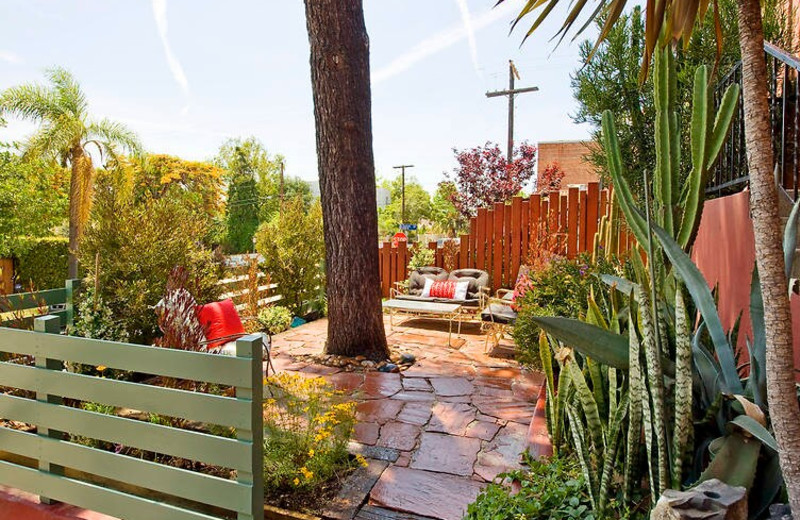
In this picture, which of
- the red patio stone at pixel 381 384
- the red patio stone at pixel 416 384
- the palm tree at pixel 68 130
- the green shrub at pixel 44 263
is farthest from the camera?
the palm tree at pixel 68 130

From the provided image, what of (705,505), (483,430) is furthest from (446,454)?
(705,505)

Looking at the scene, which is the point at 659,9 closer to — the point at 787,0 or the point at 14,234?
the point at 787,0

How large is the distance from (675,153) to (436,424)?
7.37 feet

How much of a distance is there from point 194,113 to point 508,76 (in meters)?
22.8

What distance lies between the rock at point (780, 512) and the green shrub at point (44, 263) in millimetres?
13339

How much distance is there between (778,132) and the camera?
10.4 feet

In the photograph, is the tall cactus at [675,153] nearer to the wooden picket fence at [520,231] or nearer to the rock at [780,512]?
the rock at [780,512]

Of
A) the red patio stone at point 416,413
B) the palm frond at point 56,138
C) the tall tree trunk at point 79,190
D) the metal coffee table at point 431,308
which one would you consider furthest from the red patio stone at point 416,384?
the palm frond at point 56,138

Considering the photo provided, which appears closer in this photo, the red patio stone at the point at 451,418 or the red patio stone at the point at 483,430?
the red patio stone at the point at 483,430

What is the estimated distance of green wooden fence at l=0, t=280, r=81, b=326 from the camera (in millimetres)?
3562

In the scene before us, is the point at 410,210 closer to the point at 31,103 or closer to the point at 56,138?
the point at 56,138

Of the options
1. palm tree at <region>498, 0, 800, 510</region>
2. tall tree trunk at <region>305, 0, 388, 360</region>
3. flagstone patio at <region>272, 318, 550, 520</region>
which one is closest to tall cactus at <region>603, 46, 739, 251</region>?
palm tree at <region>498, 0, 800, 510</region>

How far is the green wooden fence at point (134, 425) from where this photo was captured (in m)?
1.70

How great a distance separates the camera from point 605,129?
2.20 metres
